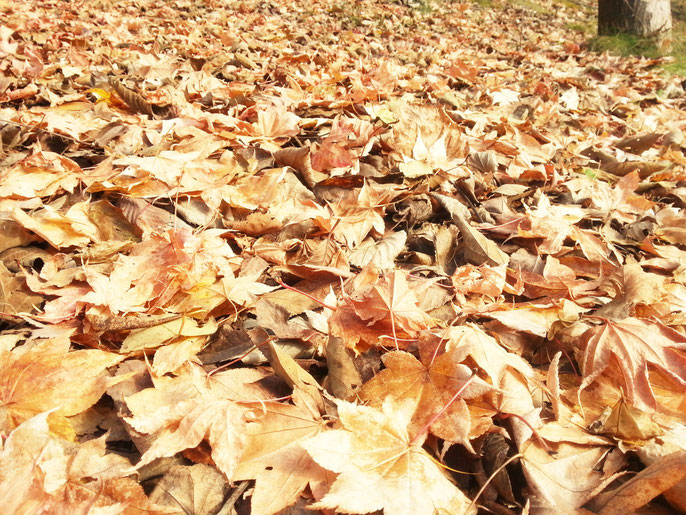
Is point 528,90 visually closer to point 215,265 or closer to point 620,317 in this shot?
point 620,317

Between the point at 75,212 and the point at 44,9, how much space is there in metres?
4.31

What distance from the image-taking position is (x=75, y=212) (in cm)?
133

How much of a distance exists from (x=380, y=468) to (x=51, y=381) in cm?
65

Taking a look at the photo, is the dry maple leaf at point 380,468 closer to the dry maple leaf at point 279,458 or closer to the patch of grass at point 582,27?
the dry maple leaf at point 279,458

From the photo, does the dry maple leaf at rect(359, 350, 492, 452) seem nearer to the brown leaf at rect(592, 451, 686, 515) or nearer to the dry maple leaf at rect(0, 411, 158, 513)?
the brown leaf at rect(592, 451, 686, 515)

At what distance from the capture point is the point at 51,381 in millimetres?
882

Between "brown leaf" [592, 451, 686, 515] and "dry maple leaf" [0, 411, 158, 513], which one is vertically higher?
"dry maple leaf" [0, 411, 158, 513]

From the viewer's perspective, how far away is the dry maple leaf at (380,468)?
0.69 metres

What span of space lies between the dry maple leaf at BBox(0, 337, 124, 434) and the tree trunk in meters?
6.89

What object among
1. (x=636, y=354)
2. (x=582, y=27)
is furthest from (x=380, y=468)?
(x=582, y=27)

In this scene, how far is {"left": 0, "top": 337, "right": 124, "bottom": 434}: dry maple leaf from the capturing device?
850 mm

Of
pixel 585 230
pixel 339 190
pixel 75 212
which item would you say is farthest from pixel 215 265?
pixel 585 230

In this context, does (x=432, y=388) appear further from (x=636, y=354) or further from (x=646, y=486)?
(x=636, y=354)

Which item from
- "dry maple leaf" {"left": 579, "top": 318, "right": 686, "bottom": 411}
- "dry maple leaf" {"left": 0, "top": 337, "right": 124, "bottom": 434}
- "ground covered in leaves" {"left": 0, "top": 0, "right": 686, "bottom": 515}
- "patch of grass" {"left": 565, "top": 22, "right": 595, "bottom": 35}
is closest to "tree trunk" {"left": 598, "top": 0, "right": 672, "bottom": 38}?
"patch of grass" {"left": 565, "top": 22, "right": 595, "bottom": 35}
